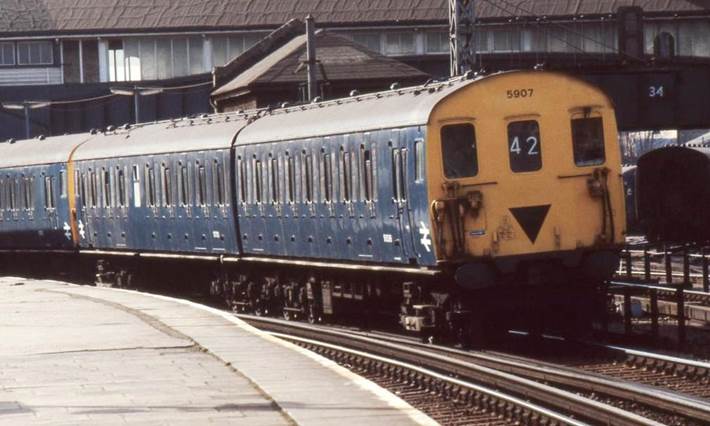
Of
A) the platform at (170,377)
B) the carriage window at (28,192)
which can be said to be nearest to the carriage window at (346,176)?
the platform at (170,377)

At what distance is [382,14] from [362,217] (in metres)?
52.1

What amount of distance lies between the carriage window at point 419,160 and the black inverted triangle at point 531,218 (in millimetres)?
1158

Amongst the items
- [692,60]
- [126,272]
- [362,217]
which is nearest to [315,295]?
[362,217]

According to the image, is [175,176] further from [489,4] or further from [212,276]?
[489,4]

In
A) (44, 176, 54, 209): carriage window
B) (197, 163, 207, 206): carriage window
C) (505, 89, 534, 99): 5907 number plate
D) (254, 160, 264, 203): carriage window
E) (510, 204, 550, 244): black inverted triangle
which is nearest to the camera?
(510, 204, 550, 244): black inverted triangle

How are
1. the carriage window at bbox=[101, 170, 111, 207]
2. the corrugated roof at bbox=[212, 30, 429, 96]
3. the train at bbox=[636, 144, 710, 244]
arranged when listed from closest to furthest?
1. the carriage window at bbox=[101, 170, 111, 207]
2. the train at bbox=[636, 144, 710, 244]
3. the corrugated roof at bbox=[212, 30, 429, 96]

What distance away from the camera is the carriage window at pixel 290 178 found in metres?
24.2

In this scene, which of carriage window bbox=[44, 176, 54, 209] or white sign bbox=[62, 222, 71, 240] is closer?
white sign bbox=[62, 222, 71, 240]

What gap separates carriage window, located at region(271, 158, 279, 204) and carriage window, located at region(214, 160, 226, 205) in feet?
7.80

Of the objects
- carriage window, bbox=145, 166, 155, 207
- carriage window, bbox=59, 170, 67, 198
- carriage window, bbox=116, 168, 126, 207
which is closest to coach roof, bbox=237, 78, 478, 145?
carriage window, bbox=145, 166, 155, 207

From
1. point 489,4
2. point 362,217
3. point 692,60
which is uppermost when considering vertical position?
point 489,4

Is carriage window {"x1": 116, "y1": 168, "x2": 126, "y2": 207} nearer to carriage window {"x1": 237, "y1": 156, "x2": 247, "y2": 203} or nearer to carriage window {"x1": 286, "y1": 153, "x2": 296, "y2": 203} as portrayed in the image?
carriage window {"x1": 237, "y1": 156, "x2": 247, "y2": 203}

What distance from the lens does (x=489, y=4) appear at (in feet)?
235

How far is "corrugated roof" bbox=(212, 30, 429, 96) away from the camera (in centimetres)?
5422
